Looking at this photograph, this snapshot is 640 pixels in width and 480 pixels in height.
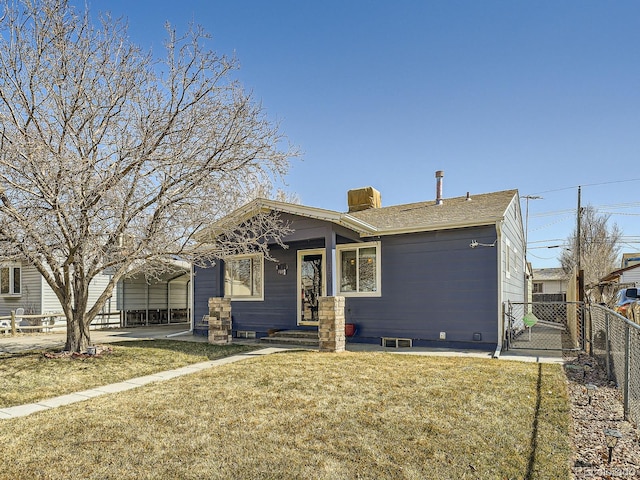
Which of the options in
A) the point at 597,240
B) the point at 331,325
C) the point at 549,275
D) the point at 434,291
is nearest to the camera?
the point at 331,325

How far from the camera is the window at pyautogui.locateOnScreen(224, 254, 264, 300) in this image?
12.7 metres

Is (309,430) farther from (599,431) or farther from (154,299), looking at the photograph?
(154,299)

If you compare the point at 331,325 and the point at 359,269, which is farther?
the point at 359,269

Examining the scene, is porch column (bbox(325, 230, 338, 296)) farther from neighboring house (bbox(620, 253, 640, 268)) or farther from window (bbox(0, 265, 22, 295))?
neighboring house (bbox(620, 253, 640, 268))

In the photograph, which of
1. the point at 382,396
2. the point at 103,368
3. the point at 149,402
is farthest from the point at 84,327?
the point at 382,396

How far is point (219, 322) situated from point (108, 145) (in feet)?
16.8

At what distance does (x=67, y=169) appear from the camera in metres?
6.71

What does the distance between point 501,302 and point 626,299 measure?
3.45 m

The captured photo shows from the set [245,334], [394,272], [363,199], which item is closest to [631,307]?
[394,272]

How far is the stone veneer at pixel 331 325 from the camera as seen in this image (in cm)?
915

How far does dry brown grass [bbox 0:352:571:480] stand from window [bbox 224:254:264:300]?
243 inches

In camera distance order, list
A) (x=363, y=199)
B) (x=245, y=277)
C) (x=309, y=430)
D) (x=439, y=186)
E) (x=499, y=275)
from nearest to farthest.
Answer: (x=309, y=430) → (x=499, y=275) → (x=439, y=186) → (x=245, y=277) → (x=363, y=199)

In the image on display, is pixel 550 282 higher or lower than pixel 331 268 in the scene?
lower

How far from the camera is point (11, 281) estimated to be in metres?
18.9
